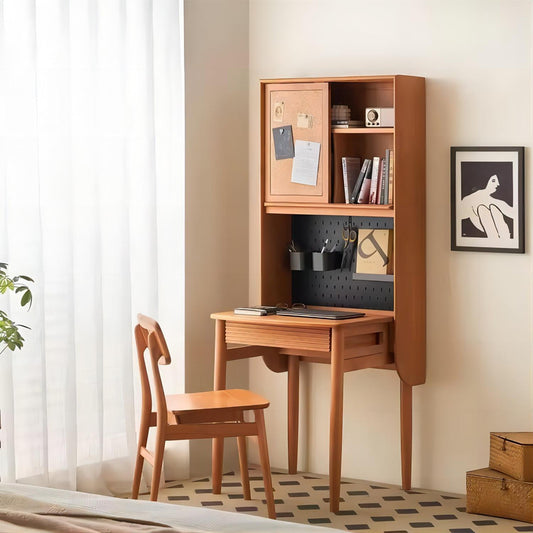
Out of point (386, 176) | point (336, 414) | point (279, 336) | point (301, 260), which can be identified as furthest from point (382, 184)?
point (336, 414)

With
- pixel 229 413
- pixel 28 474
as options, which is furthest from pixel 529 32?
pixel 28 474

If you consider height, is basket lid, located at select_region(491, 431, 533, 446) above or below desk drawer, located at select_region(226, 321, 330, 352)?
below

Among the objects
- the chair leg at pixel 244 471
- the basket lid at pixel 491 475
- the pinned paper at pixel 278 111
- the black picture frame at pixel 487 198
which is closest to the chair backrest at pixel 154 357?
the chair leg at pixel 244 471

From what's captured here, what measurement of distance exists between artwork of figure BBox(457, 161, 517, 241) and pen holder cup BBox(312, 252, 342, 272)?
0.63m

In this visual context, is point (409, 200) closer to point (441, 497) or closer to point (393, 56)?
point (393, 56)

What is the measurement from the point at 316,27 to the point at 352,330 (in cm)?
153

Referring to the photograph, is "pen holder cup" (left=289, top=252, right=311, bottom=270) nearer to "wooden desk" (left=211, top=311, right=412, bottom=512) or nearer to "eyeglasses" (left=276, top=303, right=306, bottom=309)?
"eyeglasses" (left=276, top=303, right=306, bottom=309)

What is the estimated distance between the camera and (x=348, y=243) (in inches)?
197

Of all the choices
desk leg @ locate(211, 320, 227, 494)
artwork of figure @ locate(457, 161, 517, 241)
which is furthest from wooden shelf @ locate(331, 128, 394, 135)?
desk leg @ locate(211, 320, 227, 494)

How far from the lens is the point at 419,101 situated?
473 centimetres

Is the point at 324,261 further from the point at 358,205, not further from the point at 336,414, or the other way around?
the point at 336,414

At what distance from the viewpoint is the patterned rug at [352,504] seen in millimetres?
4293

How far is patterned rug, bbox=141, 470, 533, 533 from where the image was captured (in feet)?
14.1

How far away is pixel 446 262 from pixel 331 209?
57 cm
